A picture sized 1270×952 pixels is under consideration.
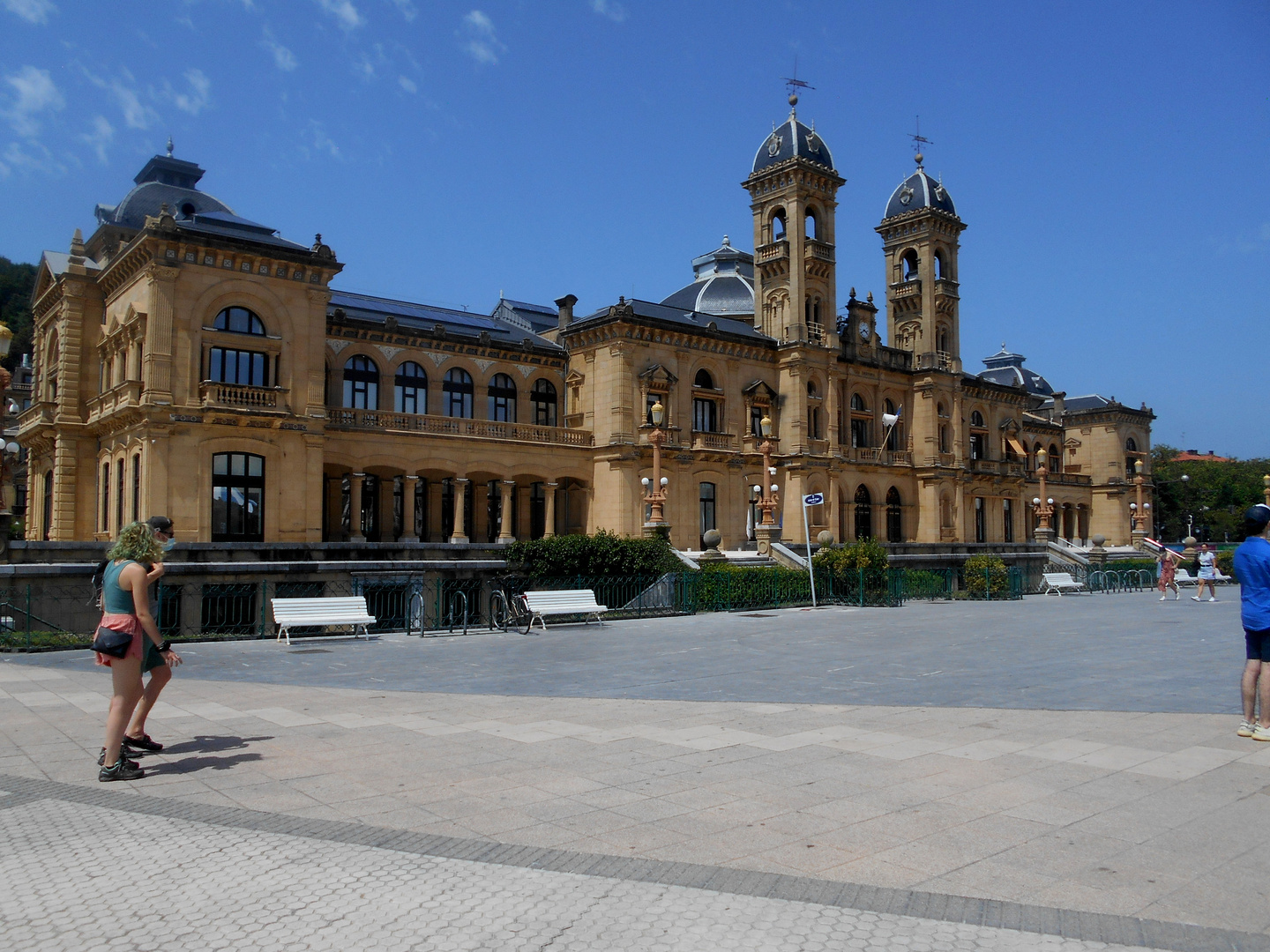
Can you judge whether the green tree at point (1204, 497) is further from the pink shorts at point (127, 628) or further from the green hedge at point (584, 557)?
the pink shorts at point (127, 628)

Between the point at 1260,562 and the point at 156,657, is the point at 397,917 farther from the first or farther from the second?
the point at 1260,562

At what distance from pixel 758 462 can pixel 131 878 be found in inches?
1793

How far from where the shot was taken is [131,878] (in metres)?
5.61

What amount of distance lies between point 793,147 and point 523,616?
38047 mm

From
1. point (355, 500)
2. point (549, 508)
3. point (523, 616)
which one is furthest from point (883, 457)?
point (523, 616)

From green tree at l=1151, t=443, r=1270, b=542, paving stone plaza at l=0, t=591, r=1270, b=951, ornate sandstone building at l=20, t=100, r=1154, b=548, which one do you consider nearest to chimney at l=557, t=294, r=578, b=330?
ornate sandstone building at l=20, t=100, r=1154, b=548

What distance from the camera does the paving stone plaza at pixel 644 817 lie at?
496cm

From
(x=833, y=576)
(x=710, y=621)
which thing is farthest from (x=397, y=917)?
(x=833, y=576)

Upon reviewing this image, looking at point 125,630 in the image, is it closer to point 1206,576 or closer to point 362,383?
point 1206,576

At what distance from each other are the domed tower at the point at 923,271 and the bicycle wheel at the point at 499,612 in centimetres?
4265

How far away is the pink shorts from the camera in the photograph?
26.1ft

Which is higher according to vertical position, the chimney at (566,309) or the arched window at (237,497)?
the chimney at (566,309)

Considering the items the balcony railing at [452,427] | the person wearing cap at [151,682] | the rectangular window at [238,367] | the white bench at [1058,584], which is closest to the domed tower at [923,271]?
the white bench at [1058,584]

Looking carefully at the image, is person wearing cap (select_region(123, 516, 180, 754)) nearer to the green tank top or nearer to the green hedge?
the green tank top
